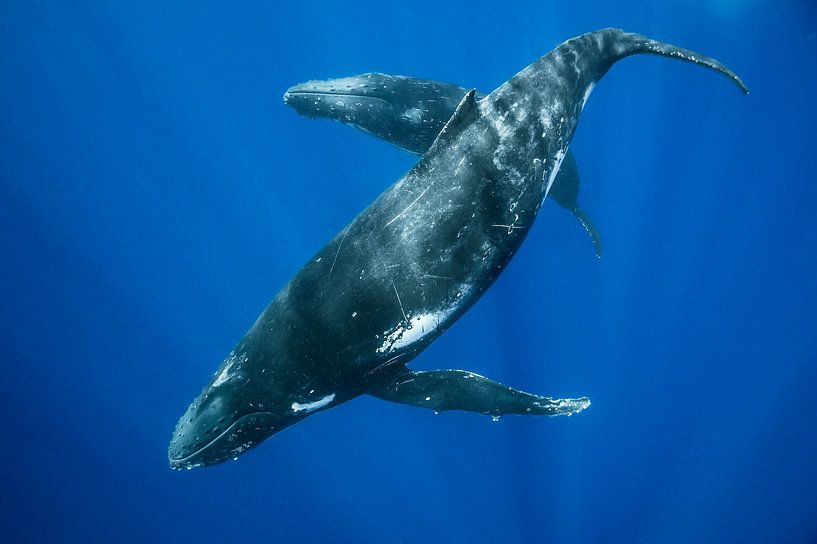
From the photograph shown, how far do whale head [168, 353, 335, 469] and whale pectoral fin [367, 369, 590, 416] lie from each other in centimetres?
97

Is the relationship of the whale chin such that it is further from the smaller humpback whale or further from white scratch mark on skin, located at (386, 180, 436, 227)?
the smaller humpback whale

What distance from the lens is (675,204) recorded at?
14.8 metres

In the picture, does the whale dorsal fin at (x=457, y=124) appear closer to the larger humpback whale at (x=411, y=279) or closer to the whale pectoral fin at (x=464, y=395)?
the larger humpback whale at (x=411, y=279)

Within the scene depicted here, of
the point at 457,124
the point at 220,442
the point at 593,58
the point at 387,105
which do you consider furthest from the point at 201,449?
the point at 387,105

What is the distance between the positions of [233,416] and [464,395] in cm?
290

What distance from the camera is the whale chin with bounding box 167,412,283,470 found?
203 inches

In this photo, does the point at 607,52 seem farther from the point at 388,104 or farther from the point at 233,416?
the point at 233,416

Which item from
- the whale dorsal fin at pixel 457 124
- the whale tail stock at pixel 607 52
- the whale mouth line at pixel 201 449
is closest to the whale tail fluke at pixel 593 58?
the whale tail stock at pixel 607 52

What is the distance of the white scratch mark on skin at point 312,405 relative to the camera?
582 centimetres

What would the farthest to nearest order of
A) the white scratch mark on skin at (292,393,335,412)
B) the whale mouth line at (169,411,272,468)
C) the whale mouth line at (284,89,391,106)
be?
the whale mouth line at (284,89,391,106) < the white scratch mark on skin at (292,393,335,412) < the whale mouth line at (169,411,272,468)

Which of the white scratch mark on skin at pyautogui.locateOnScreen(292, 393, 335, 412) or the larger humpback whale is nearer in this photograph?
the larger humpback whale

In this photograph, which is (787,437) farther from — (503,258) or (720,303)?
(503,258)

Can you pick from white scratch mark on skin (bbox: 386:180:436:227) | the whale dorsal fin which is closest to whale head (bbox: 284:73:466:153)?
the whale dorsal fin

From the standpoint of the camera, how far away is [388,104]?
950cm
